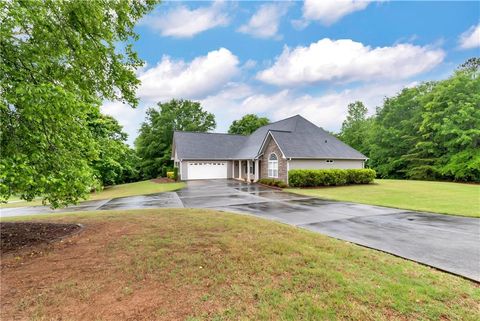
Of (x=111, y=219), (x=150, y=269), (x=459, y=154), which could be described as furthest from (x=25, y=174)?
(x=459, y=154)

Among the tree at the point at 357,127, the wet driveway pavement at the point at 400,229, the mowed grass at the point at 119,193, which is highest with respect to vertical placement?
the tree at the point at 357,127

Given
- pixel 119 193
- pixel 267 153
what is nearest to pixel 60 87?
pixel 119 193

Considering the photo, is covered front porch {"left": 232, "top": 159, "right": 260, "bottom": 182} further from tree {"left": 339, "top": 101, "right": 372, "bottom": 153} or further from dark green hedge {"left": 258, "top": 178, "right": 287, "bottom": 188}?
tree {"left": 339, "top": 101, "right": 372, "bottom": 153}

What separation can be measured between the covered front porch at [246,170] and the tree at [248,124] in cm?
1547

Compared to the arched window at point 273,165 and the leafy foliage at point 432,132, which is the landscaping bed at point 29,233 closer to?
the arched window at point 273,165

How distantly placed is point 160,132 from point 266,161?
22.3 metres

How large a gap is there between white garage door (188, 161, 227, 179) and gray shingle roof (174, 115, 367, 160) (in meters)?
0.87

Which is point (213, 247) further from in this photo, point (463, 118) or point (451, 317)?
point (463, 118)

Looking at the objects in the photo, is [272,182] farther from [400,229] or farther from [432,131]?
[432,131]

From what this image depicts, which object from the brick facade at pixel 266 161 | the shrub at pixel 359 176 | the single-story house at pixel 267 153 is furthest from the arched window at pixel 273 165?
the shrub at pixel 359 176

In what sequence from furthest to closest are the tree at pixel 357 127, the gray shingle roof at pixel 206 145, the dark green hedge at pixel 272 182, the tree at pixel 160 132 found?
the tree at pixel 357 127 < the tree at pixel 160 132 < the gray shingle roof at pixel 206 145 < the dark green hedge at pixel 272 182

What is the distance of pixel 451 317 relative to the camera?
3.14 m

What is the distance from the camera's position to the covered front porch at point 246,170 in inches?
1019

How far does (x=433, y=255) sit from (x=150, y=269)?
19.3 ft
